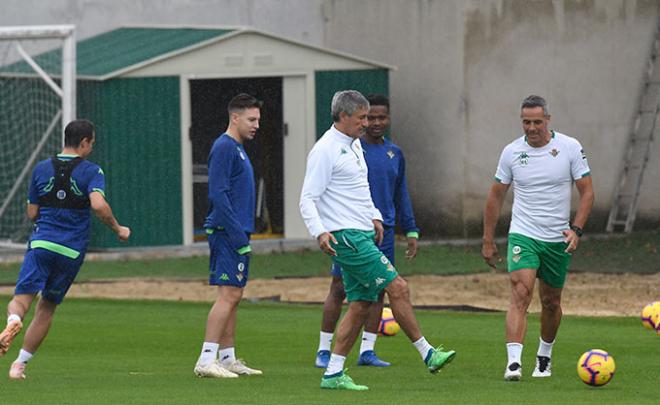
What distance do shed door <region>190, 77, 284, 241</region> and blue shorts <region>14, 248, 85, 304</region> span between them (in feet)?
47.9

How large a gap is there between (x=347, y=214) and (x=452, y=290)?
31.5ft

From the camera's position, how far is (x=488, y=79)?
26391 millimetres

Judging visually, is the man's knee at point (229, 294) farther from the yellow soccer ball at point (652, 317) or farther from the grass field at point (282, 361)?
the yellow soccer ball at point (652, 317)

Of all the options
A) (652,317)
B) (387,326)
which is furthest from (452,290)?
(652,317)

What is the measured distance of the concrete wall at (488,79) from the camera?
1034 inches

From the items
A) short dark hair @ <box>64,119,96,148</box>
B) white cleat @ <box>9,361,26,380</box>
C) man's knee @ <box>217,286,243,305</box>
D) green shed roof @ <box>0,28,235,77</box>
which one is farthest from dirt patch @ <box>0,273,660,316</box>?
short dark hair @ <box>64,119,96,148</box>

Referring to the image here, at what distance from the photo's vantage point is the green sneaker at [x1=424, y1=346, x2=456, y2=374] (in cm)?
1123

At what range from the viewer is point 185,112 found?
24594 mm

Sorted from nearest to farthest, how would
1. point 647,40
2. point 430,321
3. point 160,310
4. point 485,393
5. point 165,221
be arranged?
point 485,393, point 430,321, point 160,310, point 165,221, point 647,40

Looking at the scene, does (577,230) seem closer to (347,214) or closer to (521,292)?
(521,292)

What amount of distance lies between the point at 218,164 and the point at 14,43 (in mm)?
16033

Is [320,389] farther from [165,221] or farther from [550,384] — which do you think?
[165,221]

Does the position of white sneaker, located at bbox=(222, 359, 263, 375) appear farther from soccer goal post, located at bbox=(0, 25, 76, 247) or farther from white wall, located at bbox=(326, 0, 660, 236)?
white wall, located at bbox=(326, 0, 660, 236)

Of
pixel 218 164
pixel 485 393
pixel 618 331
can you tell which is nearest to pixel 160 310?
pixel 618 331
